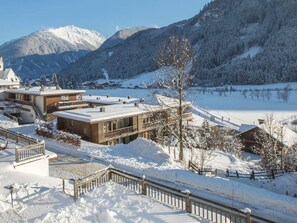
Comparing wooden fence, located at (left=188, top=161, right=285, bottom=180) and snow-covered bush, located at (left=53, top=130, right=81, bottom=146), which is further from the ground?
snow-covered bush, located at (left=53, top=130, right=81, bottom=146)

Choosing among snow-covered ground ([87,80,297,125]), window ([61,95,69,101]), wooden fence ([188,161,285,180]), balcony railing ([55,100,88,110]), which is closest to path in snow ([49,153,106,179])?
wooden fence ([188,161,285,180])

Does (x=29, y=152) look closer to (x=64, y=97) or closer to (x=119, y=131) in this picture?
(x=119, y=131)

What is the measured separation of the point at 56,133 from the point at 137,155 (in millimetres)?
8868

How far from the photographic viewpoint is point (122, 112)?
35594mm

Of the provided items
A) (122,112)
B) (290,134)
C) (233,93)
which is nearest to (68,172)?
(122,112)

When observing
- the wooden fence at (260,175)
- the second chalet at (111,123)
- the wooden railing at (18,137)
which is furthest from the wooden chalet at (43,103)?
the wooden fence at (260,175)

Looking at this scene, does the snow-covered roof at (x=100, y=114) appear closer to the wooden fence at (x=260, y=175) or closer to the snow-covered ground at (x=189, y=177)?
the snow-covered ground at (x=189, y=177)

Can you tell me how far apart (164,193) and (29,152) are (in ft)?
29.7

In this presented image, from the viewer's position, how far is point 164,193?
14.7 metres

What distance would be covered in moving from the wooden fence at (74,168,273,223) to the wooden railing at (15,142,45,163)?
4968mm

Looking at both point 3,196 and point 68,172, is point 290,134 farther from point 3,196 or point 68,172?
point 3,196

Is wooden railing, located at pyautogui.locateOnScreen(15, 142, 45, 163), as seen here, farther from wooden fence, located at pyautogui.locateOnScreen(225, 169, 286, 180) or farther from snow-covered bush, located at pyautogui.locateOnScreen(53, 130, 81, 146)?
wooden fence, located at pyautogui.locateOnScreen(225, 169, 286, 180)

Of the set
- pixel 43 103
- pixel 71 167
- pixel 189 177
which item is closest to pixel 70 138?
pixel 71 167

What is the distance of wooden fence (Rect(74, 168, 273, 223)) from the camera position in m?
12.8
